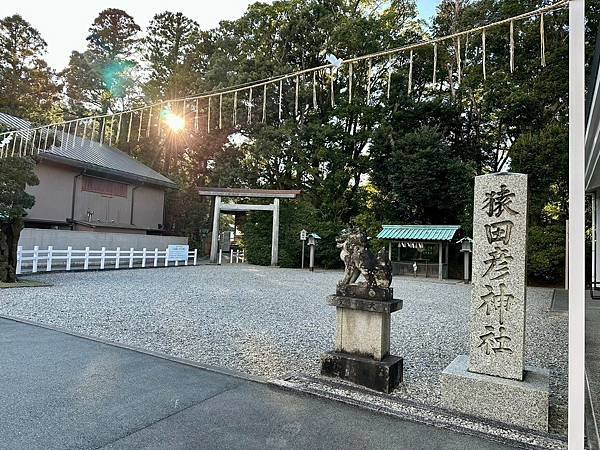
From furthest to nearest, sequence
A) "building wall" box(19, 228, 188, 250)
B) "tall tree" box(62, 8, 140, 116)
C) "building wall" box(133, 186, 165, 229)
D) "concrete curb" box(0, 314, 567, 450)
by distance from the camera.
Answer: "tall tree" box(62, 8, 140, 116), "building wall" box(133, 186, 165, 229), "building wall" box(19, 228, 188, 250), "concrete curb" box(0, 314, 567, 450)

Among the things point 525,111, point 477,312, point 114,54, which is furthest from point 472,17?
point 114,54

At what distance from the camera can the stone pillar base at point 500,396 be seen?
278cm

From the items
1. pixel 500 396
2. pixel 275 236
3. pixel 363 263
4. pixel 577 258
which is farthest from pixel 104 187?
pixel 577 258

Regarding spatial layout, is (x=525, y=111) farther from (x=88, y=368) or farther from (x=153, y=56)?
(x=153, y=56)

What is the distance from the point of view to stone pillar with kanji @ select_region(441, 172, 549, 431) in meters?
2.92

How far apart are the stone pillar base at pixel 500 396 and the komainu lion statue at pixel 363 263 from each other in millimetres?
931

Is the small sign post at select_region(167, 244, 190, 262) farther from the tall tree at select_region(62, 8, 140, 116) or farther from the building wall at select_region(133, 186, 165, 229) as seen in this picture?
the tall tree at select_region(62, 8, 140, 116)

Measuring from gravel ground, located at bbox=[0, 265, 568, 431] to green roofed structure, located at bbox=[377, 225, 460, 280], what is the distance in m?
5.34

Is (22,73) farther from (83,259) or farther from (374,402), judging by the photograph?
(374,402)

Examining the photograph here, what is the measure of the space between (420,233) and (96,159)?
50.9 feet

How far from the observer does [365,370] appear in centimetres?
349

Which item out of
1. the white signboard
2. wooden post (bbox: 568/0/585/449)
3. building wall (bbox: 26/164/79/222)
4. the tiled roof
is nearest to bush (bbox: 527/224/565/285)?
wooden post (bbox: 568/0/585/449)

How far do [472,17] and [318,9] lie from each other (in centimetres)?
789

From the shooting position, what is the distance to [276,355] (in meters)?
4.50
